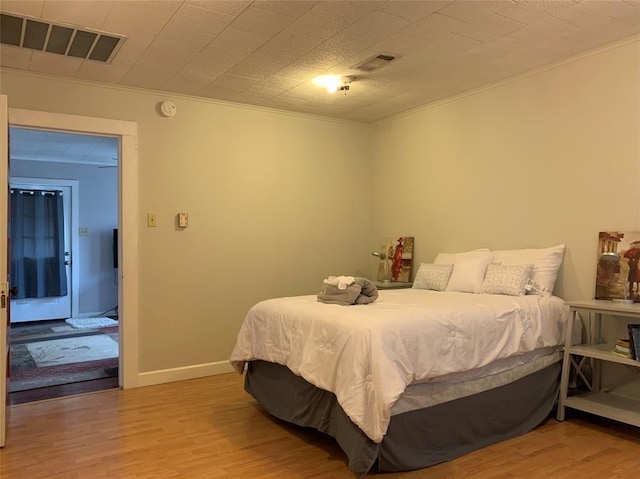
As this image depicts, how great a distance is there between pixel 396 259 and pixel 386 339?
2606mm

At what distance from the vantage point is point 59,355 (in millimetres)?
5195

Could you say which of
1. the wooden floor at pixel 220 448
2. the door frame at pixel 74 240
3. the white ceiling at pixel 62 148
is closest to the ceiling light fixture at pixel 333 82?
→ the wooden floor at pixel 220 448

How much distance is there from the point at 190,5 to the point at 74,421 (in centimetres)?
271

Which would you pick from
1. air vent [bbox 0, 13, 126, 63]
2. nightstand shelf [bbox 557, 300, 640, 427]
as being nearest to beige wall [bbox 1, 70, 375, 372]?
air vent [bbox 0, 13, 126, 63]

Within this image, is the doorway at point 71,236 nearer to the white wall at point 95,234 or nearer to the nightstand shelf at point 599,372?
the white wall at point 95,234

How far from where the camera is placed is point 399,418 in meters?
2.50

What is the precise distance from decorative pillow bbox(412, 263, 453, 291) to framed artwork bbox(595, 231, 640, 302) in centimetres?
106

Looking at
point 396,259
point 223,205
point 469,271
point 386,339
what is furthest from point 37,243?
point 386,339

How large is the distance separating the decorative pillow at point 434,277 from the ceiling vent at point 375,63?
1629mm

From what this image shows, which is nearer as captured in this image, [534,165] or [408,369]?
[408,369]

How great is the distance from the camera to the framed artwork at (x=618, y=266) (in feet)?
10.2

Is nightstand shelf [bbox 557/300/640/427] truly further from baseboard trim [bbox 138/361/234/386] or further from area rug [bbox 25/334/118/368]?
area rug [bbox 25/334/118/368]

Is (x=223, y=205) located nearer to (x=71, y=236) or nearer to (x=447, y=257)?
(x=447, y=257)

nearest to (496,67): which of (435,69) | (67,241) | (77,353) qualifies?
(435,69)
